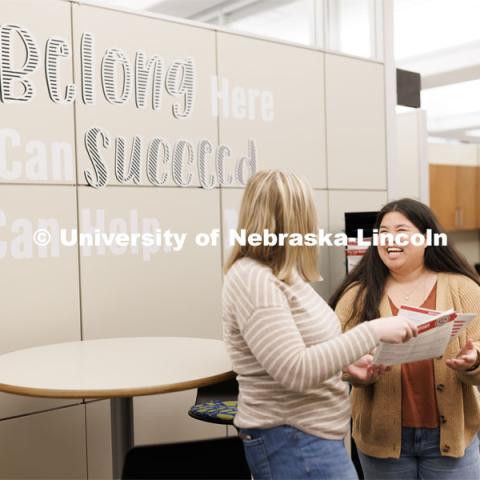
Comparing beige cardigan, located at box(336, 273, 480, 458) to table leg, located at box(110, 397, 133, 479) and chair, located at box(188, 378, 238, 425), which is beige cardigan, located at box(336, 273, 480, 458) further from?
table leg, located at box(110, 397, 133, 479)

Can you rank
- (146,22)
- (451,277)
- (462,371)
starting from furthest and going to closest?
1. (146,22)
2. (451,277)
3. (462,371)

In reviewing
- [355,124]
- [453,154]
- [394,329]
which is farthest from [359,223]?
[453,154]

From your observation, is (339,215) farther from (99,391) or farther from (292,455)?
(292,455)

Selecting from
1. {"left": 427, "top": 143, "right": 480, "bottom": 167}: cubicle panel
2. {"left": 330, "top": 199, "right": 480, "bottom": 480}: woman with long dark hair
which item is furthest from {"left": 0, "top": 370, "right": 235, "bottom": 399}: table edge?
{"left": 427, "top": 143, "right": 480, "bottom": 167}: cubicle panel

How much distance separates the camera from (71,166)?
2975 mm

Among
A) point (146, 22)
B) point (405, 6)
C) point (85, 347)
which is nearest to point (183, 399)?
point (85, 347)

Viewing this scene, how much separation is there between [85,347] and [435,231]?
1433 millimetres

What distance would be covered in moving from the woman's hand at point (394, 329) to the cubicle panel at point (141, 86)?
5.82ft

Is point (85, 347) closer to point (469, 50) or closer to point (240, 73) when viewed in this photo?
point (240, 73)

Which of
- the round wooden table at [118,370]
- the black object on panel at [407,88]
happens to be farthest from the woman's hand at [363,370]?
the black object on panel at [407,88]

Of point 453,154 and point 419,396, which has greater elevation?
point 453,154

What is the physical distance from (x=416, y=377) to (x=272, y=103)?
6.70ft

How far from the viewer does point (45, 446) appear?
2922 millimetres

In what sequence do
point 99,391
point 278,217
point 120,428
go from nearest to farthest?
point 278,217 → point 99,391 → point 120,428
